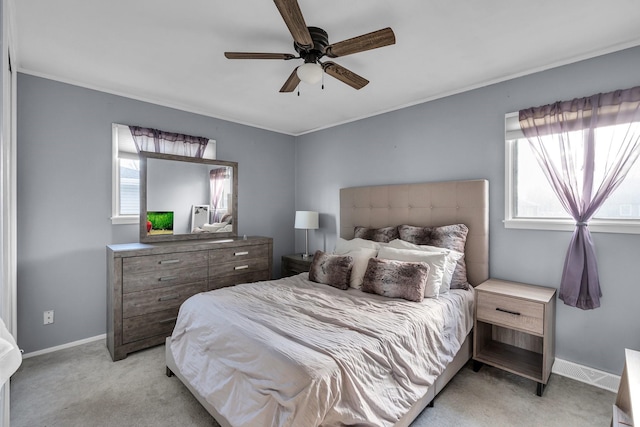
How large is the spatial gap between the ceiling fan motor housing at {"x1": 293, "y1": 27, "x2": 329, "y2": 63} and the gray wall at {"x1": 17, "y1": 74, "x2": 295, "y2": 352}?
2.26 m

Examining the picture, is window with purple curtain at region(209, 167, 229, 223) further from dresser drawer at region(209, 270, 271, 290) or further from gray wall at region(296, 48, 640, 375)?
gray wall at region(296, 48, 640, 375)

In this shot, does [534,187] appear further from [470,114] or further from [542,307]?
[542,307]

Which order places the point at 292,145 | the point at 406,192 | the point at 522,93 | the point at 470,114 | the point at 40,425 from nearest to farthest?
the point at 40,425 < the point at 522,93 < the point at 470,114 < the point at 406,192 < the point at 292,145

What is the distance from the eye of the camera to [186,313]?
219 centimetres

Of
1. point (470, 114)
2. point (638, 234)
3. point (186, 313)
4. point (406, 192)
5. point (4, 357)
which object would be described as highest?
point (470, 114)

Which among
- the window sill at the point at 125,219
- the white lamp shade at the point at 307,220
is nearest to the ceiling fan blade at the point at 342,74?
the white lamp shade at the point at 307,220

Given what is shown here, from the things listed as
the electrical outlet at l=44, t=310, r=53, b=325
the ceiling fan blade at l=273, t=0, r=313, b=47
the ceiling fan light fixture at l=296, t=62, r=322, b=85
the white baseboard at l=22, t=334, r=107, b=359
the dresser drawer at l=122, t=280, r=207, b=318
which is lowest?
the white baseboard at l=22, t=334, r=107, b=359

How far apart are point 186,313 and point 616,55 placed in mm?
3789

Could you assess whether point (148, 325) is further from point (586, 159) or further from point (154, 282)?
point (586, 159)

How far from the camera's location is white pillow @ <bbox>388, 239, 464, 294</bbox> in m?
2.54

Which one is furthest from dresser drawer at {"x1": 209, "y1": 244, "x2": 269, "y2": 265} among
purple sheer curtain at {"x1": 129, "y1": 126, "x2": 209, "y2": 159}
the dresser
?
purple sheer curtain at {"x1": 129, "y1": 126, "x2": 209, "y2": 159}

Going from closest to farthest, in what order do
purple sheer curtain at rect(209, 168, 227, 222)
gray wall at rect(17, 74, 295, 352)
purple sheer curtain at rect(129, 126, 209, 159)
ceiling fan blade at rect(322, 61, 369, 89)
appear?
ceiling fan blade at rect(322, 61, 369, 89), gray wall at rect(17, 74, 295, 352), purple sheer curtain at rect(129, 126, 209, 159), purple sheer curtain at rect(209, 168, 227, 222)

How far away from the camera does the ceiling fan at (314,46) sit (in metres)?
1.53

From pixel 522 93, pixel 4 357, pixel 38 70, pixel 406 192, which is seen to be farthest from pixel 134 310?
pixel 522 93
